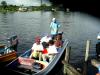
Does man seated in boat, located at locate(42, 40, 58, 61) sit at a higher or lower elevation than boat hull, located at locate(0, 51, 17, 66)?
higher

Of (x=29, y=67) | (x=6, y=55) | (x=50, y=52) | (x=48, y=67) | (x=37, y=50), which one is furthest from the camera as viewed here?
(x=6, y=55)

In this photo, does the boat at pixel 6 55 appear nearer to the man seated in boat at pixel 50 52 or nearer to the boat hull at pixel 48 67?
the boat hull at pixel 48 67

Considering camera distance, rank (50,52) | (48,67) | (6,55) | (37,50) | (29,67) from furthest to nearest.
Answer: (6,55) → (50,52) → (37,50) → (48,67) → (29,67)

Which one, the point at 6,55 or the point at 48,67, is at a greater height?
the point at 6,55

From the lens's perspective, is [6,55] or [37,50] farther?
[6,55]

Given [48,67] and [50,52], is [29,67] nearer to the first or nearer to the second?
[48,67]

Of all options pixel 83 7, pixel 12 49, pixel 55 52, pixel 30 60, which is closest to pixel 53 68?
A: pixel 55 52

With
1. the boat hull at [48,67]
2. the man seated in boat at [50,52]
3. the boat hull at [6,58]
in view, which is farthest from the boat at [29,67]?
the boat hull at [6,58]

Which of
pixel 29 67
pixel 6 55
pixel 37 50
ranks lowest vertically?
pixel 29 67

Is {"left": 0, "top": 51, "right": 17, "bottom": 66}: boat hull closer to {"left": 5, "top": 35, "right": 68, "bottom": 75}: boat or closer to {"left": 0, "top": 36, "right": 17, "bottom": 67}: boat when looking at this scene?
{"left": 0, "top": 36, "right": 17, "bottom": 67}: boat

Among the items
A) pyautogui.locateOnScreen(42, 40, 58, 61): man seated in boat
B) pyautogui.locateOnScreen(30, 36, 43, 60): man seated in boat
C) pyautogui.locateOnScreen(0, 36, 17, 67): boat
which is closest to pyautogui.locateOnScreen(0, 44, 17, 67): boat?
pyautogui.locateOnScreen(0, 36, 17, 67): boat

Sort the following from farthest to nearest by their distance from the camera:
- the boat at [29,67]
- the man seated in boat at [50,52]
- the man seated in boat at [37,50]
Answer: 1. the man seated in boat at [50,52]
2. the man seated in boat at [37,50]
3. the boat at [29,67]

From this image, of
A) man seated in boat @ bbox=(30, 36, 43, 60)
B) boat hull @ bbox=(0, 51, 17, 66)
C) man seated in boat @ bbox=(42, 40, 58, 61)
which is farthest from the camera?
boat hull @ bbox=(0, 51, 17, 66)

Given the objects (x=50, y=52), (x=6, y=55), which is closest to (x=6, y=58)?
(x=6, y=55)
